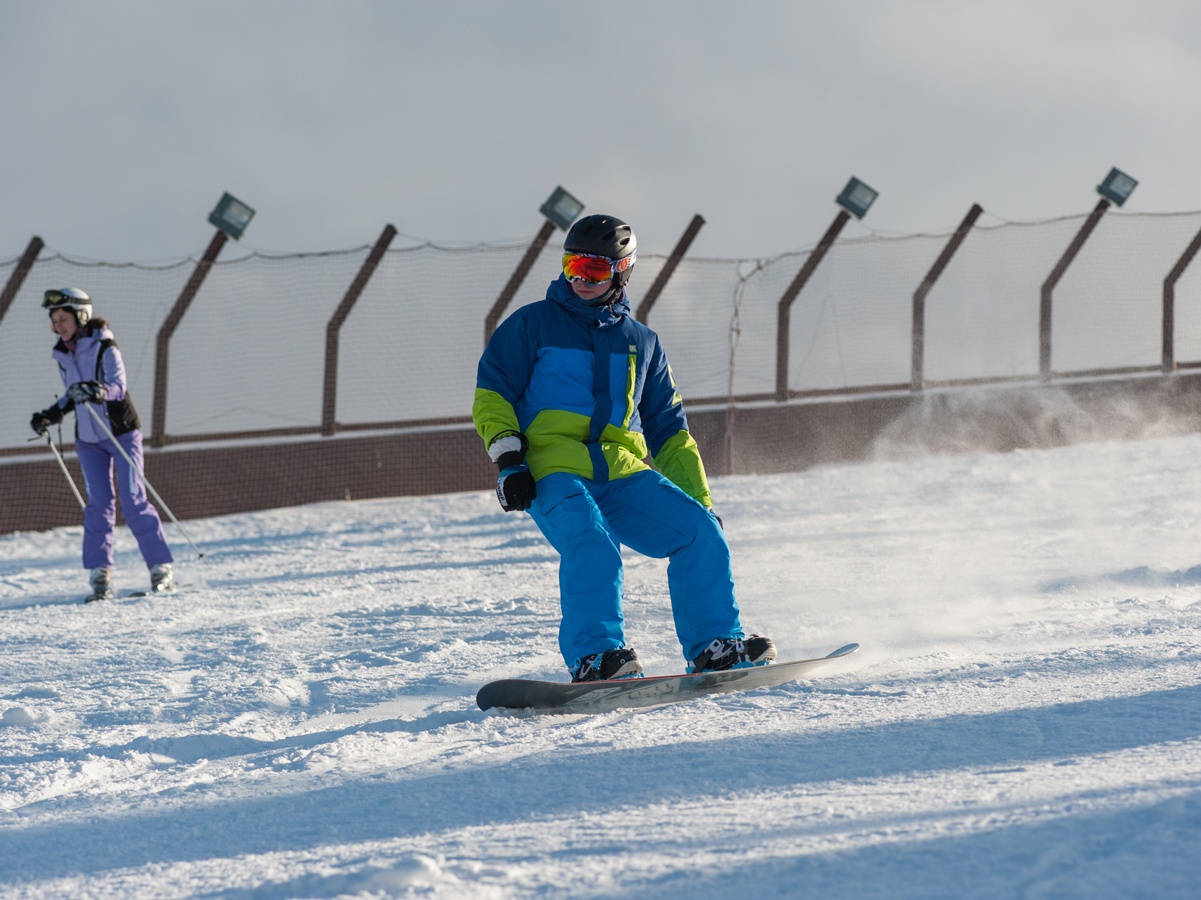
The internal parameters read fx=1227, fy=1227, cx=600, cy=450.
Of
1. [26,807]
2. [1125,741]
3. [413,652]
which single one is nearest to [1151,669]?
[1125,741]

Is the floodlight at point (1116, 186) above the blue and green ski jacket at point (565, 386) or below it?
above

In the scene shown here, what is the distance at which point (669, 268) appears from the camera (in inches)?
462

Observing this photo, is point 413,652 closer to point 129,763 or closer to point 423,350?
point 129,763

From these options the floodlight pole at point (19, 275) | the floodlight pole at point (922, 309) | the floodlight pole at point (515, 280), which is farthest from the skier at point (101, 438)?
the floodlight pole at point (922, 309)

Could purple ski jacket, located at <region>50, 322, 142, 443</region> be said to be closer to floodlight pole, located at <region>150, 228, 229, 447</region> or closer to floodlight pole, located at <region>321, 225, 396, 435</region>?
floodlight pole, located at <region>150, 228, 229, 447</region>

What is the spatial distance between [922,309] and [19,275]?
8.23 m

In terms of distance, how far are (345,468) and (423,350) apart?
1243 millimetres

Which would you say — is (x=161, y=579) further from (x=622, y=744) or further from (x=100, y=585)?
(x=622, y=744)

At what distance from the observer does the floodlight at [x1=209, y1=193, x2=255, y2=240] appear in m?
10.2

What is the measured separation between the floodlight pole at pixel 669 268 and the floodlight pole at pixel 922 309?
2369 mm

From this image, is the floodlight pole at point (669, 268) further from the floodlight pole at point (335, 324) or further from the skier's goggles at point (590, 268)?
the skier's goggles at point (590, 268)

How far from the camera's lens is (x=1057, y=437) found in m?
13.0

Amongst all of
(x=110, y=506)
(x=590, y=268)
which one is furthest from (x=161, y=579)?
(x=590, y=268)

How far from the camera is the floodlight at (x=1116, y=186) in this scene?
43.2 feet
